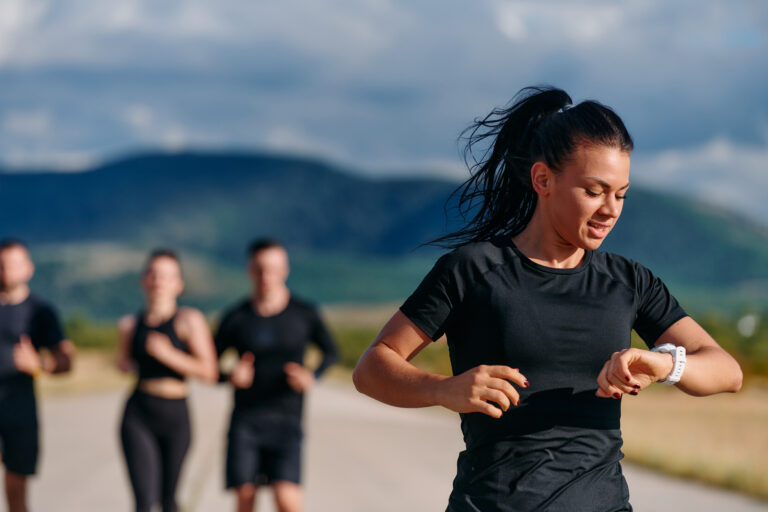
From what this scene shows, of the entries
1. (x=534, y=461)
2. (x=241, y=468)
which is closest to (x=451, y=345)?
(x=534, y=461)

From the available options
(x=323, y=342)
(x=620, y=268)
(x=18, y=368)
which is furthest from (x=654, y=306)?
(x=18, y=368)

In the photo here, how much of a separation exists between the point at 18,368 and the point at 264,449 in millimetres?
1600

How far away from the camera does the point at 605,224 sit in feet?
10.3

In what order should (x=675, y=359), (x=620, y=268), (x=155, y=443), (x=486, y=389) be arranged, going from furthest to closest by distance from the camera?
(x=155, y=443), (x=620, y=268), (x=675, y=359), (x=486, y=389)

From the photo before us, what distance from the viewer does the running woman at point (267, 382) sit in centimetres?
723

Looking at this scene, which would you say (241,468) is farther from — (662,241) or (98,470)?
(662,241)

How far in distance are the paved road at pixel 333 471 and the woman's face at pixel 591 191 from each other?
7.21m

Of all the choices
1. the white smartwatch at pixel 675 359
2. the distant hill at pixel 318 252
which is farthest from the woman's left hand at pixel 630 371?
the distant hill at pixel 318 252

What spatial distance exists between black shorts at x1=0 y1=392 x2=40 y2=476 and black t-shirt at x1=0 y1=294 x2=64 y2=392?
9cm

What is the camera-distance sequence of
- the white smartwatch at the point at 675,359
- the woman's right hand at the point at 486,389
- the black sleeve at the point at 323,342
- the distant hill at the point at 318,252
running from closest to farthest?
the woman's right hand at the point at 486,389
the white smartwatch at the point at 675,359
the black sleeve at the point at 323,342
the distant hill at the point at 318,252

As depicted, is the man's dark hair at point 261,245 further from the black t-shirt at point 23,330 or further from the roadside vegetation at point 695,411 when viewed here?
the roadside vegetation at point 695,411

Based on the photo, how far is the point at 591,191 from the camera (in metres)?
3.12

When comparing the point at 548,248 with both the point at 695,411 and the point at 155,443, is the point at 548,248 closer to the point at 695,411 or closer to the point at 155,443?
the point at 155,443

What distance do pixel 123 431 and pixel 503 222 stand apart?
4.21 m
